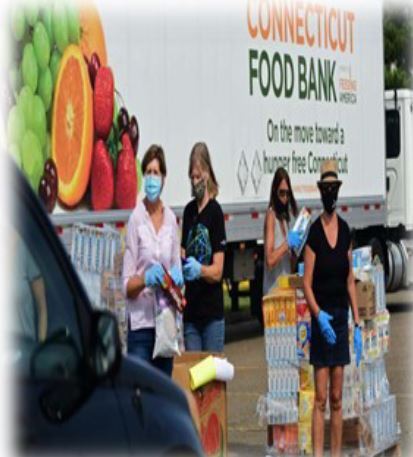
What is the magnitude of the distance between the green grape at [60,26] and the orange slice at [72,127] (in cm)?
8

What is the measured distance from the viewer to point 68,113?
44.3ft

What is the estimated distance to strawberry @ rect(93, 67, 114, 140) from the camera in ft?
46.2

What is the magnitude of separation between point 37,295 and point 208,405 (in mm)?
4483

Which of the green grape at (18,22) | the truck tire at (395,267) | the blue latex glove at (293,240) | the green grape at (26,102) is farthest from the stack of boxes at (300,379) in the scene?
the truck tire at (395,267)

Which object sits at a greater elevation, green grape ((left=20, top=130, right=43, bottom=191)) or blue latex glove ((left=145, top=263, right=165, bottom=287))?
green grape ((left=20, top=130, right=43, bottom=191))

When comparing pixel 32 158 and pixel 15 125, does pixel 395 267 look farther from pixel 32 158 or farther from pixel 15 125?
pixel 15 125

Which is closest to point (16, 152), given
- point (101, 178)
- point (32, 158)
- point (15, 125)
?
point (15, 125)

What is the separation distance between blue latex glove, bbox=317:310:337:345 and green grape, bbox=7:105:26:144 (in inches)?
131

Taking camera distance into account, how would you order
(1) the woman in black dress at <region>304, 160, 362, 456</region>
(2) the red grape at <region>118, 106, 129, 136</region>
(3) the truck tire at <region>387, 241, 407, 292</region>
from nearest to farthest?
1. (1) the woman in black dress at <region>304, 160, 362, 456</region>
2. (2) the red grape at <region>118, 106, 129, 136</region>
3. (3) the truck tire at <region>387, 241, 407, 292</region>

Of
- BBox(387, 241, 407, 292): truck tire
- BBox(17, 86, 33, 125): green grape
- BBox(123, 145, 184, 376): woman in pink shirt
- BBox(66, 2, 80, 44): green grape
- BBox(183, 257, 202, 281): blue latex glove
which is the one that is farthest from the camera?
BBox(387, 241, 407, 292): truck tire

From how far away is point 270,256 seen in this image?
12.3m

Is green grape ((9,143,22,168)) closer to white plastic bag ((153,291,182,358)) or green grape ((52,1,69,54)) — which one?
green grape ((52,1,69,54))

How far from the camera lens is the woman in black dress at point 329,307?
1011 cm

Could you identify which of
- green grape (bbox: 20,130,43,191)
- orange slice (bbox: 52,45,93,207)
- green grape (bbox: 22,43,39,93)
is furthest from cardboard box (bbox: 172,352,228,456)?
orange slice (bbox: 52,45,93,207)
